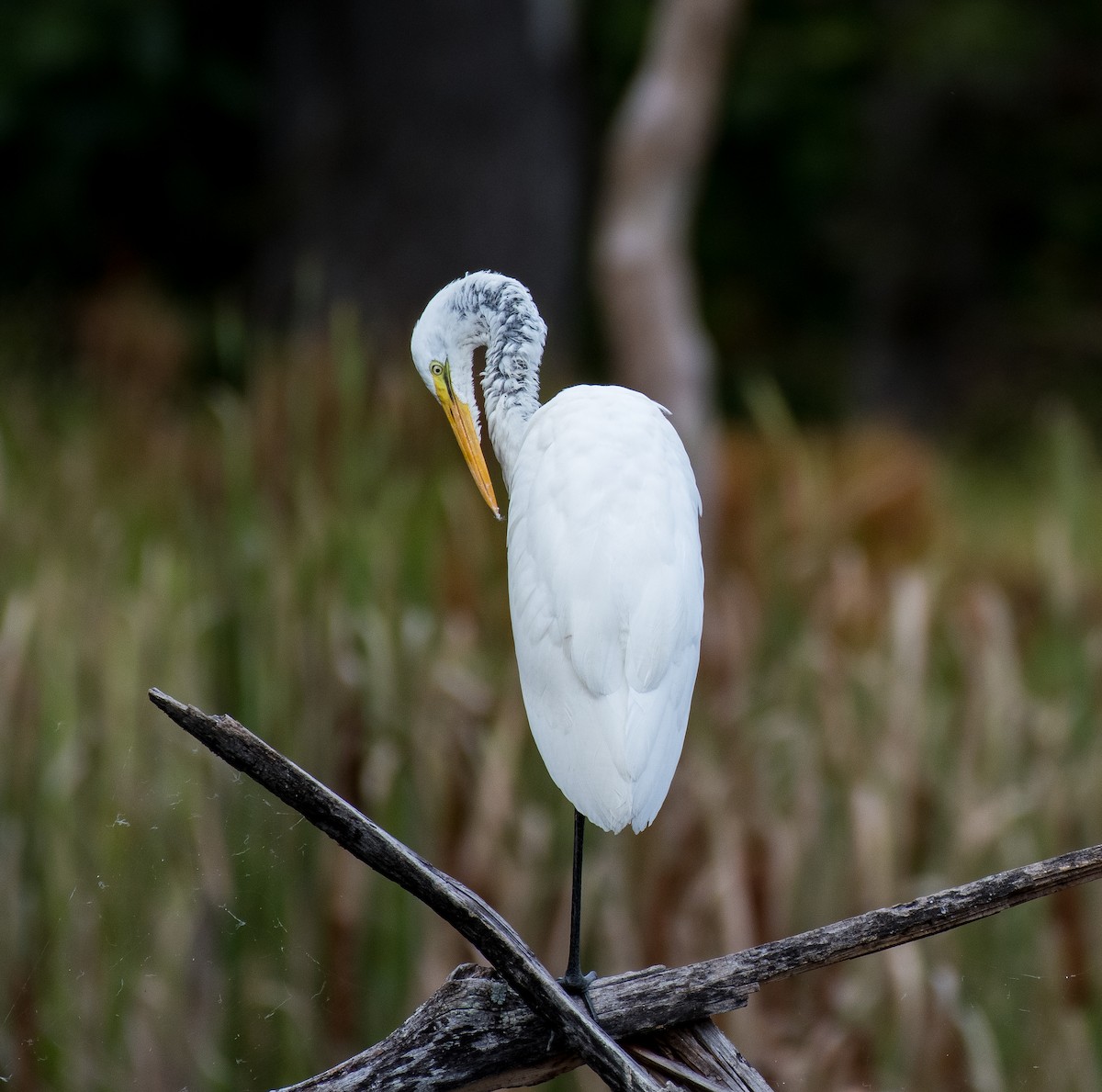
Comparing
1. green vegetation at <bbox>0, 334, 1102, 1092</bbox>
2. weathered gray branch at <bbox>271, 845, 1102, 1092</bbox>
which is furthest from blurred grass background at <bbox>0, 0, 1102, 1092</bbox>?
weathered gray branch at <bbox>271, 845, 1102, 1092</bbox>

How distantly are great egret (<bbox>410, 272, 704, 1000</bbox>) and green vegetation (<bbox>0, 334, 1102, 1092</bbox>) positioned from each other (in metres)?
0.53

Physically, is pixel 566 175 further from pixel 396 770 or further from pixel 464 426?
pixel 464 426

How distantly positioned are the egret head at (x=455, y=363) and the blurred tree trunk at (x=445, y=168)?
361 millimetres

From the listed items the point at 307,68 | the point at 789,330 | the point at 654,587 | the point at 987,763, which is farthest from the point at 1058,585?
the point at 789,330

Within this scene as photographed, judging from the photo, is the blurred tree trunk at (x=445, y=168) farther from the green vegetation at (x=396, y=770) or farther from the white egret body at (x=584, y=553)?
the white egret body at (x=584, y=553)

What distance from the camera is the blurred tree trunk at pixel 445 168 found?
127cm

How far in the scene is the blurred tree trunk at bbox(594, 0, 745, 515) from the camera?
584 mm

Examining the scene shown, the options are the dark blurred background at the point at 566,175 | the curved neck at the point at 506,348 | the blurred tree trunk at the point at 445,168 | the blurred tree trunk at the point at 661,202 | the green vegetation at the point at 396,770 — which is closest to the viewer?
the curved neck at the point at 506,348

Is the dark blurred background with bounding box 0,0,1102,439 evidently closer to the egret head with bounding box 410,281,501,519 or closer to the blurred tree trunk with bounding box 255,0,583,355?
the blurred tree trunk with bounding box 255,0,583,355

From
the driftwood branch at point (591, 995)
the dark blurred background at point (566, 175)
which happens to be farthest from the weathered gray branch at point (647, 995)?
the dark blurred background at point (566, 175)

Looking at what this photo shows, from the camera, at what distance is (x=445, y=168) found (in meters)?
1.45

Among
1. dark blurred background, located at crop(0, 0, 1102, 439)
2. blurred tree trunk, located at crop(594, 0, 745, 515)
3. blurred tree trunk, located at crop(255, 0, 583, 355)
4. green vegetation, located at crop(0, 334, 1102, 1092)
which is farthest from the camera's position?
dark blurred background, located at crop(0, 0, 1102, 439)

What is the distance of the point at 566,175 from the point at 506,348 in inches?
50.8

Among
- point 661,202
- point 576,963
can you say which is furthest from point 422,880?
point 661,202
